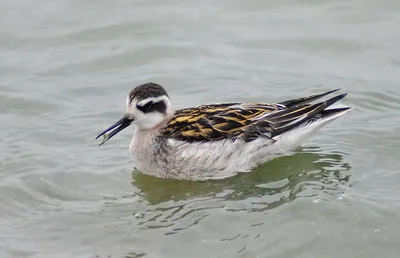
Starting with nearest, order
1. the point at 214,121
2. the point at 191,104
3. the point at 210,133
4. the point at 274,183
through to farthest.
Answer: the point at 274,183 < the point at 210,133 < the point at 214,121 < the point at 191,104

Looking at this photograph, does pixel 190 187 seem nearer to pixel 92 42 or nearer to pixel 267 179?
pixel 267 179

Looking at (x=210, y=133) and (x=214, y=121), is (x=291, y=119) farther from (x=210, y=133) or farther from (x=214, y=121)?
(x=210, y=133)

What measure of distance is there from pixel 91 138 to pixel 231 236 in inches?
172

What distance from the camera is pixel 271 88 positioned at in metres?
15.6

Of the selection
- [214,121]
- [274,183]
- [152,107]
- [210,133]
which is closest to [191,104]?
[152,107]

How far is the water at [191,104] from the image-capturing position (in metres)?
10.6

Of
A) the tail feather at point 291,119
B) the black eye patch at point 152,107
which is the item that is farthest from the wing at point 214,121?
the black eye patch at point 152,107

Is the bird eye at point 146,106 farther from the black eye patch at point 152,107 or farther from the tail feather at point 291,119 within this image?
the tail feather at point 291,119

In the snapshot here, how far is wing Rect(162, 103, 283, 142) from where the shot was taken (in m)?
12.5

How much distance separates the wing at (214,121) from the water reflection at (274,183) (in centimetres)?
67

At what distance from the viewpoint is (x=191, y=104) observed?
599 inches

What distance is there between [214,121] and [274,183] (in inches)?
50.4

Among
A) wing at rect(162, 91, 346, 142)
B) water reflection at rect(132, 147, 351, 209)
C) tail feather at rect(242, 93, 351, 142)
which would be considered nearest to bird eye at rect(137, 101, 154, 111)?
wing at rect(162, 91, 346, 142)

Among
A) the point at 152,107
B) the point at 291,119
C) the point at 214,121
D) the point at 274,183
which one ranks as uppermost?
the point at 152,107
